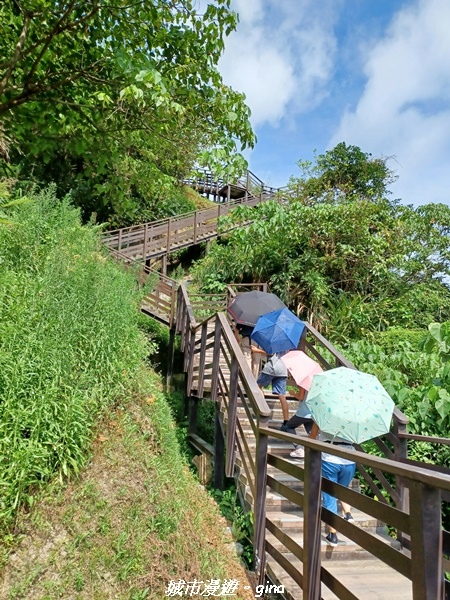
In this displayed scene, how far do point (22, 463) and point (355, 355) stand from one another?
582 centimetres

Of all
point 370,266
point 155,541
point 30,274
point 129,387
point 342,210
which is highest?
point 342,210

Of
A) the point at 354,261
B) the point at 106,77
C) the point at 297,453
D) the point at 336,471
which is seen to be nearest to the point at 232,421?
the point at 297,453

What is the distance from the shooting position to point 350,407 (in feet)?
8.64

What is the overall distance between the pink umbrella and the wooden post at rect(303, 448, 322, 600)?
1.49 metres

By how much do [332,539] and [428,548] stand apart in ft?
5.69

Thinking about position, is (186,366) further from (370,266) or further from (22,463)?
(370,266)

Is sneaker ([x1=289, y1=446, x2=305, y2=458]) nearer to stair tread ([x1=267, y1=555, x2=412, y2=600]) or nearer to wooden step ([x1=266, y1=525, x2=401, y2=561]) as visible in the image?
wooden step ([x1=266, y1=525, x2=401, y2=561])

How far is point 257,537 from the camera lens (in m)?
2.91

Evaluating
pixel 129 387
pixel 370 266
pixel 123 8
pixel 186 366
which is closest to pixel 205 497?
pixel 129 387

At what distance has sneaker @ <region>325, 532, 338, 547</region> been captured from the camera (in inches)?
110

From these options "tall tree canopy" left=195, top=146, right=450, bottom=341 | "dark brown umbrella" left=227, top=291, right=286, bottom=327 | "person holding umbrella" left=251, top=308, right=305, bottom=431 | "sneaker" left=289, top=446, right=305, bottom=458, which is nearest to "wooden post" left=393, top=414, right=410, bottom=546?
"sneaker" left=289, top=446, right=305, bottom=458

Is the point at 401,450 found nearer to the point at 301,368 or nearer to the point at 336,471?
the point at 336,471

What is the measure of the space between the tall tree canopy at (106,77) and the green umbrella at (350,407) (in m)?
2.27

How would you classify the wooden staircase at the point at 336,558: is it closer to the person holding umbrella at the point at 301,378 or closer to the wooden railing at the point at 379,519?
the wooden railing at the point at 379,519
